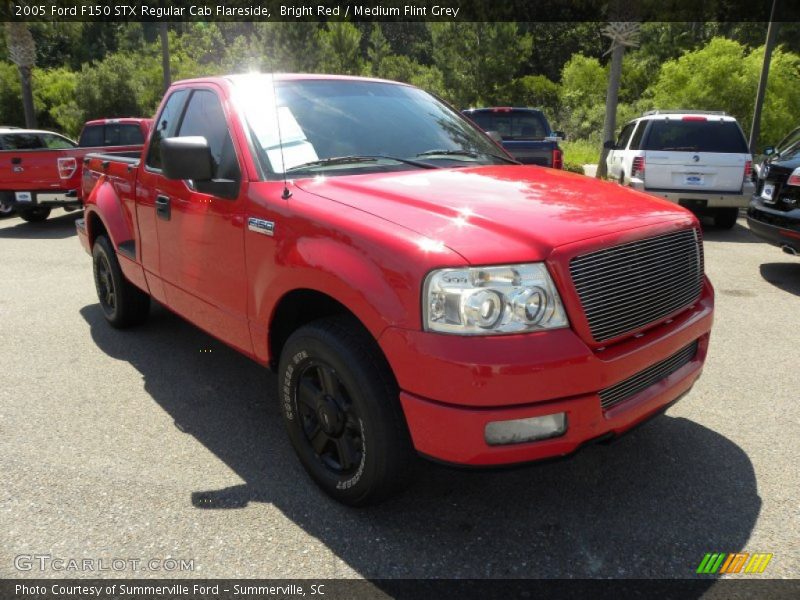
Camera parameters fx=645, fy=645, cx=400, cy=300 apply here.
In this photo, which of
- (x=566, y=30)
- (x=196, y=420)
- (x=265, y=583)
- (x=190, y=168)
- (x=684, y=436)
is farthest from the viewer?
(x=566, y=30)

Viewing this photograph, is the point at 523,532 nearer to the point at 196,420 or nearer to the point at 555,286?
the point at 555,286

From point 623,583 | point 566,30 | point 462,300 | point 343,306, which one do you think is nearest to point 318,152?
point 343,306

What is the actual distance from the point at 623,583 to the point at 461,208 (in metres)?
1.61

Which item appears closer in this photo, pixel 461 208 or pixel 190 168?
pixel 461 208

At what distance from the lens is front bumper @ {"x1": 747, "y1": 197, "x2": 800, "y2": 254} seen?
6.64 metres

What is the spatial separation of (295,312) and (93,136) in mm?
11520

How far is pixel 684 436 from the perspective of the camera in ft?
11.8

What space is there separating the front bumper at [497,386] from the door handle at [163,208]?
2131 mm

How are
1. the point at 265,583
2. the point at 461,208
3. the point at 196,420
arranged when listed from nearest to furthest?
the point at 265,583
the point at 461,208
the point at 196,420

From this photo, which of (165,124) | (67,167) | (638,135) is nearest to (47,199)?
(67,167)

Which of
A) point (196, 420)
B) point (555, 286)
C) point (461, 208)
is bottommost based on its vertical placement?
point (196, 420)

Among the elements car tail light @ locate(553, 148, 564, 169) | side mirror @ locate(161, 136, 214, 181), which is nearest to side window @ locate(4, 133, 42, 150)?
car tail light @ locate(553, 148, 564, 169)

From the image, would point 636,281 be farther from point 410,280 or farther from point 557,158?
point 557,158

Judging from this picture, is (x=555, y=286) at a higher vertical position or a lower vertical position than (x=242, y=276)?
higher
